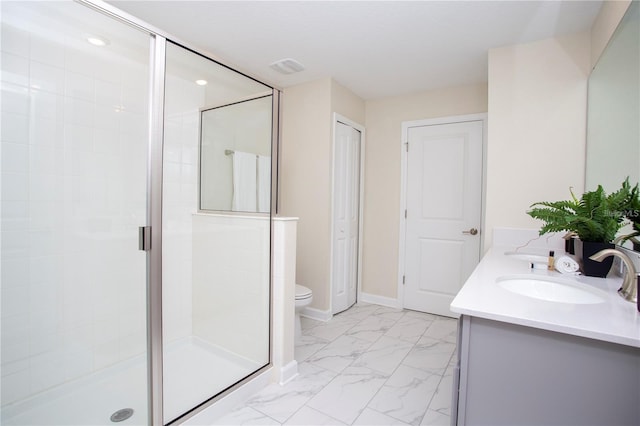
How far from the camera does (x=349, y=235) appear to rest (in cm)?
347

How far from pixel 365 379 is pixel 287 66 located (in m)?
2.56

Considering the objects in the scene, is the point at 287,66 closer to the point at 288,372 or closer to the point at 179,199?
the point at 179,199

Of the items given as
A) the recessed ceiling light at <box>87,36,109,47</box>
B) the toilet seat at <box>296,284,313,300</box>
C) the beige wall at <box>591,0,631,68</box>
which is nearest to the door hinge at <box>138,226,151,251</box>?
the recessed ceiling light at <box>87,36,109,47</box>

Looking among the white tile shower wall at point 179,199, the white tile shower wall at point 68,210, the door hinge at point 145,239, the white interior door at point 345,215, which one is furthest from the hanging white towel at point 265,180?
the white interior door at point 345,215

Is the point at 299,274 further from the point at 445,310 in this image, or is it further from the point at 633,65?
the point at 633,65

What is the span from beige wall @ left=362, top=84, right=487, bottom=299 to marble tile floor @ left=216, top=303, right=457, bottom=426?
0.66m

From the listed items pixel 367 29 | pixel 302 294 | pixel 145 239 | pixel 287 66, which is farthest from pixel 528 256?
pixel 287 66

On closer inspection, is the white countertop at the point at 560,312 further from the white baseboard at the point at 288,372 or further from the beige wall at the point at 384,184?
the beige wall at the point at 384,184

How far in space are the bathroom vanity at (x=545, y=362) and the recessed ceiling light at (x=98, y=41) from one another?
2093mm

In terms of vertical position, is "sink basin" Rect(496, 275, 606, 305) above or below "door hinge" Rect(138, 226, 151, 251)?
below

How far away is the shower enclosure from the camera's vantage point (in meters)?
1.48

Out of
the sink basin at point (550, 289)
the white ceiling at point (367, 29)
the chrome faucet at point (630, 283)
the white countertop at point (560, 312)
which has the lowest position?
the sink basin at point (550, 289)

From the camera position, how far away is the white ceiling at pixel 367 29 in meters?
1.94

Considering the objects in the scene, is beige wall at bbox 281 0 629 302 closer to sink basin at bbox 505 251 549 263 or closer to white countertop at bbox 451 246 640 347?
sink basin at bbox 505 251 549 263
